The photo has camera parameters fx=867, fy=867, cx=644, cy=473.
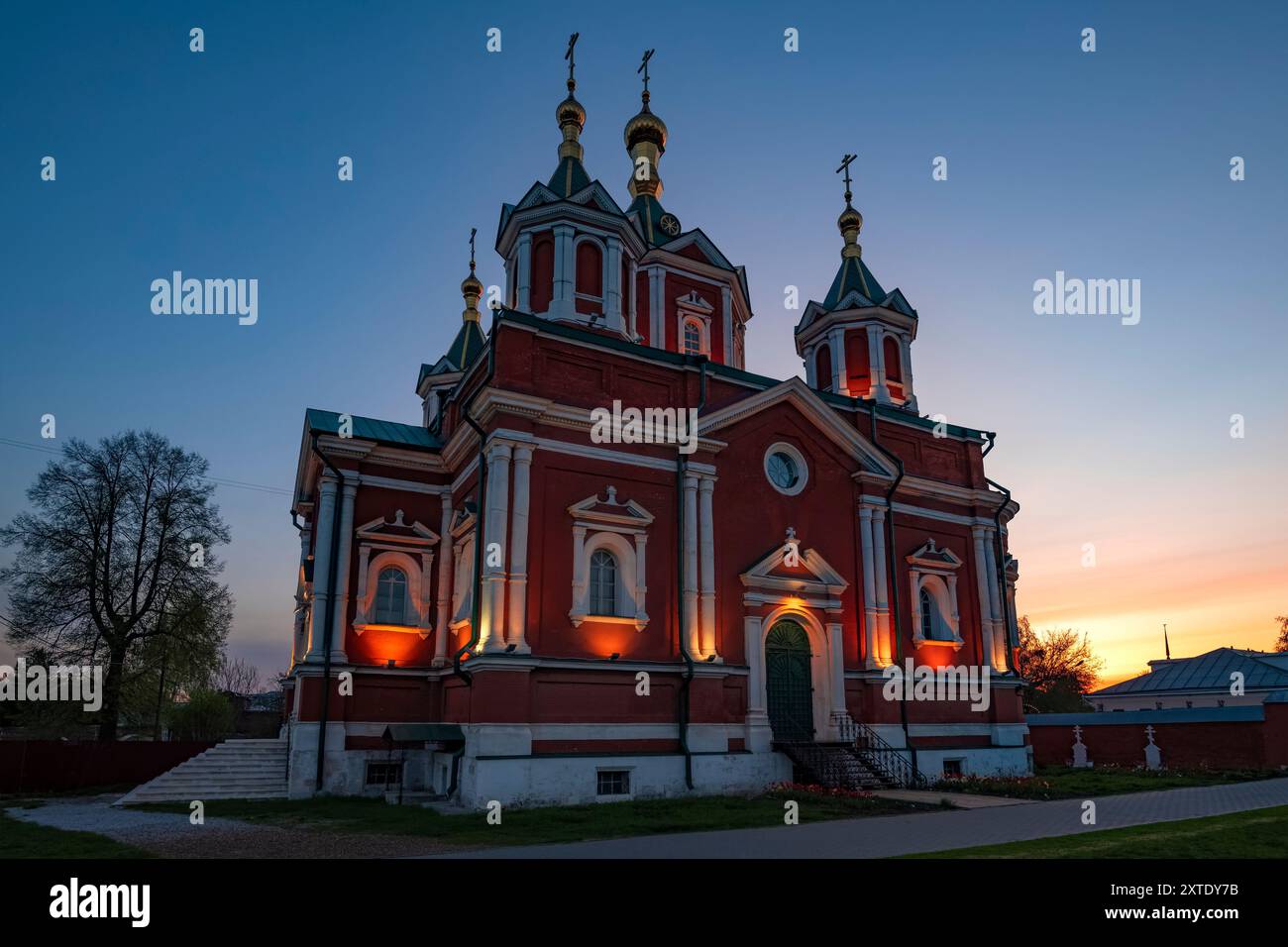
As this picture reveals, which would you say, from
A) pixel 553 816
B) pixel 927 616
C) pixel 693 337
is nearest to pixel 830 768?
pixel 927 616

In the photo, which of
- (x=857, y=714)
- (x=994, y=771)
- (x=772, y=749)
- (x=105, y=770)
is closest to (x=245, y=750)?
(x=105, y=770)

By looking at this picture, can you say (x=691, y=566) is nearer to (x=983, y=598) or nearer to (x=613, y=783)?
(x=613, y=783)

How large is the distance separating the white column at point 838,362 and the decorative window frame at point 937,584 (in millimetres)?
5526

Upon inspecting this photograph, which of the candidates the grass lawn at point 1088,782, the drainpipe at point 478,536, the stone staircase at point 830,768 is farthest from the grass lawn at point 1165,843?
the drainpipe at point 478,536

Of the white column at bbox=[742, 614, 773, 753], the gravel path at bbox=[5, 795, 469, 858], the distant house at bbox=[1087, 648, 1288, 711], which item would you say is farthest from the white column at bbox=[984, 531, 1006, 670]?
the distant house at bbox=[1087, 648, 1288, 711]

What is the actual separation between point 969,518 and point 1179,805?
10.6 metres

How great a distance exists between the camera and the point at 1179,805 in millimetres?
15156

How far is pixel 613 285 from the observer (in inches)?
866

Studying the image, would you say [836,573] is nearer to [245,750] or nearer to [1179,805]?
[1179,805]

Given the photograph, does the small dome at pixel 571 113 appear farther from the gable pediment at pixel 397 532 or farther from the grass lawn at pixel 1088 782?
the grass lawn at pixel 1088 782

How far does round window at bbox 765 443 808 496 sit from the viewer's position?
21.1m

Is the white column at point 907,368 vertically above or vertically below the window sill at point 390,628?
above

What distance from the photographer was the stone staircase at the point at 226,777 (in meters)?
17.9

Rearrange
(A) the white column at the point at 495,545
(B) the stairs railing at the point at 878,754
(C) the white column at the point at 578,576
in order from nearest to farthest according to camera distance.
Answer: (A) the white column at the point at 495,545 < (C) the white column at the point at 578,576 < (B) the stairs railing at the point at 878,754
